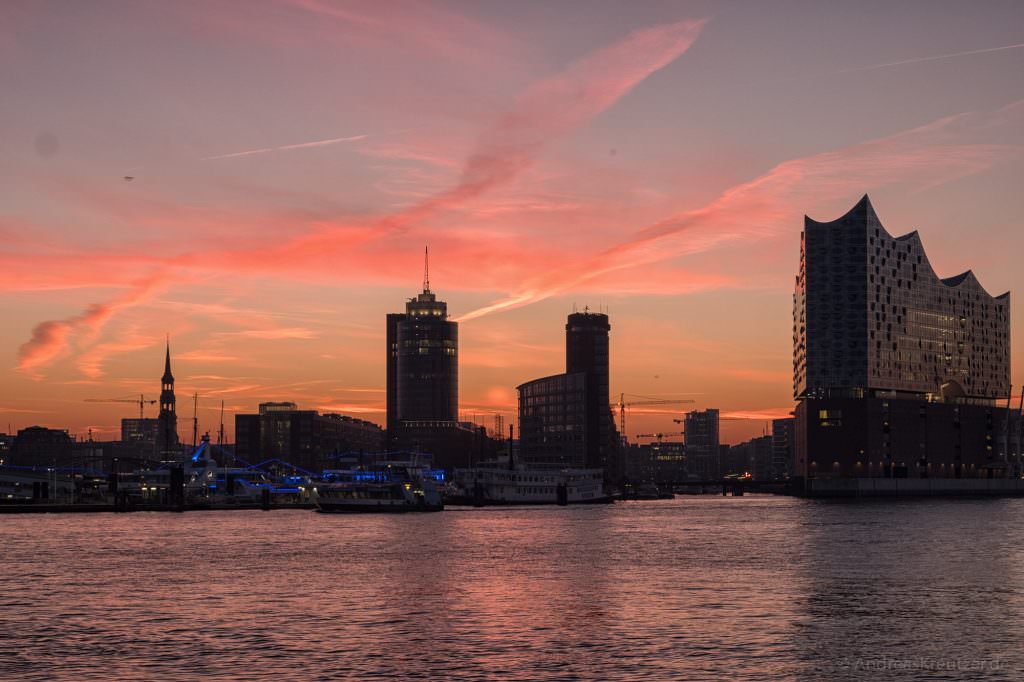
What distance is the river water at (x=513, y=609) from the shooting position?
54281mm

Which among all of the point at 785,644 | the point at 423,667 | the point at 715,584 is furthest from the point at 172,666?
the point at 715,584

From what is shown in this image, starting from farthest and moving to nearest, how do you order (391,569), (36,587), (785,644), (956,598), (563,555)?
(563,555), (391,569), (36,587), (956,598), (785,644)

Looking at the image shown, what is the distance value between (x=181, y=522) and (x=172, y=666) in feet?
485

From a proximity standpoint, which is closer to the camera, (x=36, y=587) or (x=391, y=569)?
(x=36, y=587)

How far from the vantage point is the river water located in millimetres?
54281

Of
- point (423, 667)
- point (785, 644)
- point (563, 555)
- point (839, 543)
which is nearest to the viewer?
point (423, 667)

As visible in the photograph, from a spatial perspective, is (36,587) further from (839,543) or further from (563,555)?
(839,543)

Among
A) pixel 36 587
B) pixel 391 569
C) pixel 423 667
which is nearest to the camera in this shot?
pixel 423 667

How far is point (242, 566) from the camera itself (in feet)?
345

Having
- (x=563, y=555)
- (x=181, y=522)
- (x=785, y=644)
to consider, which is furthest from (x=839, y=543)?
(x=181, y=522)

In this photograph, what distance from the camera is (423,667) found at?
53.9 metres

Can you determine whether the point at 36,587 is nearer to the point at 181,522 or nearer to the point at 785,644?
the point at 785,644

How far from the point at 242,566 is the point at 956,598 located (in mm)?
57260

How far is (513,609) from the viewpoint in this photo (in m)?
73.9
